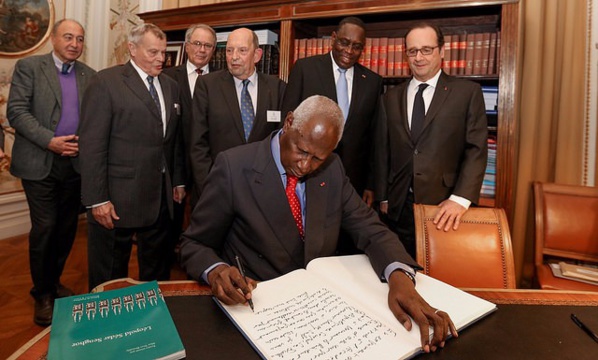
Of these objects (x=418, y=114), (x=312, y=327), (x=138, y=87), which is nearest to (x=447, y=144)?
(x=418, y=114)

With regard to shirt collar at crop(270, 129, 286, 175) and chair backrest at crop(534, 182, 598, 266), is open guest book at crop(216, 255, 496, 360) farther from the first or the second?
chair backrest at crop(534, 182, 598, 266)

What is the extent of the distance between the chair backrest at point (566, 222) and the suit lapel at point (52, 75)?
9.83ft

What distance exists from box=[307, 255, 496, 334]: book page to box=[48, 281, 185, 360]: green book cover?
1.46ft

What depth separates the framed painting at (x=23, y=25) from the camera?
3818mm

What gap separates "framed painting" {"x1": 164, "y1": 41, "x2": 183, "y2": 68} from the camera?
152 inches

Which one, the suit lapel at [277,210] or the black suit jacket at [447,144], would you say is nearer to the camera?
the suit lapel at [277,210]

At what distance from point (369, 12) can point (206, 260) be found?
2422 millimetres

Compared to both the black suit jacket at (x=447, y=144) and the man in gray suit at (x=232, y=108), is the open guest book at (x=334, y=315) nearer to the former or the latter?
the black suit jacket at (x=447, y=144)

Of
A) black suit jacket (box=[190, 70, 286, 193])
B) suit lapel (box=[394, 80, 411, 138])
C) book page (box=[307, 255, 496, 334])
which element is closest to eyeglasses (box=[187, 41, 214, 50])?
black suit jacket (box=[190, 70, 286, 193])

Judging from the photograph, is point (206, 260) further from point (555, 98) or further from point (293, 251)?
point (555, 98)

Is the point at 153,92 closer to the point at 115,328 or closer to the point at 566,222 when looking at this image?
the point at 115,328

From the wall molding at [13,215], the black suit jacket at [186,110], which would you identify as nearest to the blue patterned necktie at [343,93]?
the black suit jacket at [186,110]

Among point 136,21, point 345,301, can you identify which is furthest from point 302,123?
point 136,21

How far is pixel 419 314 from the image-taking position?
922 mm
